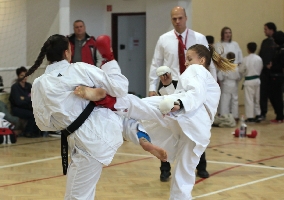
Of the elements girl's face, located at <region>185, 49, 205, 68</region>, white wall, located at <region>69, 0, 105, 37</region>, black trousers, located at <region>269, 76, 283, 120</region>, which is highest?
white wall, located at <region>69, 0, 105, 37</region>

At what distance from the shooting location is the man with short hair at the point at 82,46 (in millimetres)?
9195

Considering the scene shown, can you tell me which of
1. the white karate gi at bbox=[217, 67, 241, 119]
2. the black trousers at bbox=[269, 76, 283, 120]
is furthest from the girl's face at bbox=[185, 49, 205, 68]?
the black trousers at bbox=[269, 76, 283, 120]

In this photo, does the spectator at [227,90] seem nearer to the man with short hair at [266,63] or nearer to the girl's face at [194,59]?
the man with short hair at [266,63]

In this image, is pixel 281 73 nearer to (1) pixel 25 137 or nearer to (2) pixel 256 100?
(2) pixel 256 100

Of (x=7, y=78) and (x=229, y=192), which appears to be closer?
(x=229, y=192)

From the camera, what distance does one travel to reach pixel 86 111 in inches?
142

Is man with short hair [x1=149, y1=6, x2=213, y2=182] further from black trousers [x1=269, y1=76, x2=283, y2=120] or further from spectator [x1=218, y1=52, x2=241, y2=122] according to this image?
black trousers [x1=269, y1=76, x2=283, y2=120]

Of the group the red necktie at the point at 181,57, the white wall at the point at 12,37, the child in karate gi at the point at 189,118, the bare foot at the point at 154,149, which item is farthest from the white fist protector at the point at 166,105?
the white wall at the point at 12,37

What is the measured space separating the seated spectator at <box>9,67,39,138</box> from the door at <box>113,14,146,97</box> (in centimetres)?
418

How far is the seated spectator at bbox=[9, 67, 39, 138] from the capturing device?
9.62 m

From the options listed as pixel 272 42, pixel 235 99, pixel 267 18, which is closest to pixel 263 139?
pixel 235 99

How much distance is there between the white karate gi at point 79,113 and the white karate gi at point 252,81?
846 centimetres

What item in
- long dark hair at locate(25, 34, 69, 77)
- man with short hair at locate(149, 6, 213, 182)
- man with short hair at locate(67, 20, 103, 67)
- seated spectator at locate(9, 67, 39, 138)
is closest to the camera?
long dark hair at locate(25, 34, 69, 77)

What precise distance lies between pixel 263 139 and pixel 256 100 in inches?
94.9
